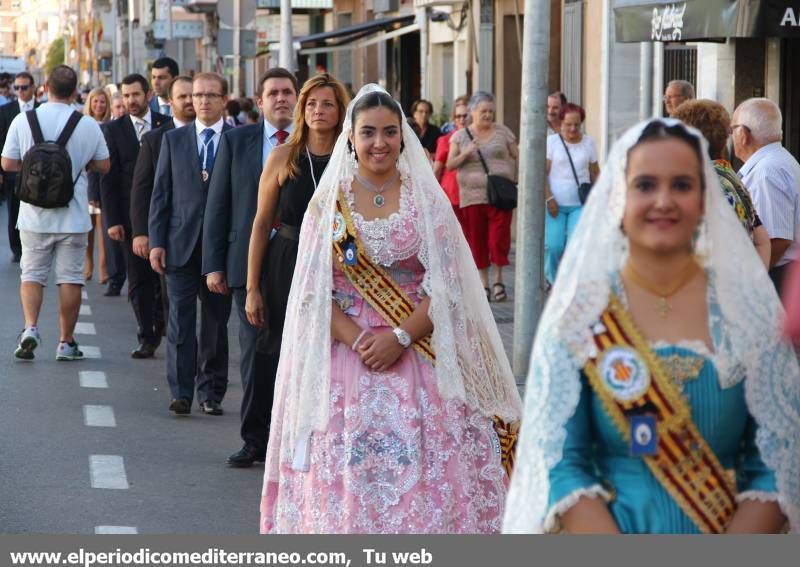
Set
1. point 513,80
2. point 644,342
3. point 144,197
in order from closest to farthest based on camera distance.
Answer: point 644,342 → point 144,197 → point 513,80

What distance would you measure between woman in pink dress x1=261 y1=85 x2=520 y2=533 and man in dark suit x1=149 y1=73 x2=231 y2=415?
358 centimetres

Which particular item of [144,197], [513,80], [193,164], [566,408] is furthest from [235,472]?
[513,80]

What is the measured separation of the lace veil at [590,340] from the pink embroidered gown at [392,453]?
227 centimetres

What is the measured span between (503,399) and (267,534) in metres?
0.98

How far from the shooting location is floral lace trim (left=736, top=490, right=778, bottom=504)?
372 cm

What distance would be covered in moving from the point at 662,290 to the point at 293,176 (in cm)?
397

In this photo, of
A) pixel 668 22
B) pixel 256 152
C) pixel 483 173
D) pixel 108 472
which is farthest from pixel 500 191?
pixel 108 472

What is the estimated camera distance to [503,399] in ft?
21.7

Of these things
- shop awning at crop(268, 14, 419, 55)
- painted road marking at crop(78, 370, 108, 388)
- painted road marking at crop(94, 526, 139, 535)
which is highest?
shop awning at crop(268, 14, 419, 55)

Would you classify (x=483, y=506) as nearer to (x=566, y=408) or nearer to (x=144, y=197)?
(x=566, y=408)

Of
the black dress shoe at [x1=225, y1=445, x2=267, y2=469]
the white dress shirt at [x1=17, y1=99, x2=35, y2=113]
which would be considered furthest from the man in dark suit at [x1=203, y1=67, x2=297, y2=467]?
the white dress shirt at [x1=17, y1=99, x2=35, y2=113]

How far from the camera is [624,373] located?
3.68 meters

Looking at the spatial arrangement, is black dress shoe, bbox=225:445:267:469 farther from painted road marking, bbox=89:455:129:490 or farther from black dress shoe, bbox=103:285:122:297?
black dress shoe, bbox=103:285:122:297

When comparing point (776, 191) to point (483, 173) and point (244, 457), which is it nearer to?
point (244, 457)
